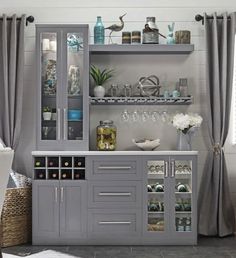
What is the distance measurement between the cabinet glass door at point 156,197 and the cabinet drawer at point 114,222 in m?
0.12

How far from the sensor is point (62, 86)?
533 centimetres

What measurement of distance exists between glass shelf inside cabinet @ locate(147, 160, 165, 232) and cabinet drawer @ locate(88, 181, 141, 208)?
0.40 feet

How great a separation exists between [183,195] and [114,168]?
2.38 ft

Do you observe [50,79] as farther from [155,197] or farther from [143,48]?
[155,197]

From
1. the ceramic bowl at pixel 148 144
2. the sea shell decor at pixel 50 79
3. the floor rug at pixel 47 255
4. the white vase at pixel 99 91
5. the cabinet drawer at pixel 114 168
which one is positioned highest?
the sea shell decor at pixel 50 79

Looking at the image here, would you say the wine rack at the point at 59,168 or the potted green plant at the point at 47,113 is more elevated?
the potted green plant at the point at 47,113

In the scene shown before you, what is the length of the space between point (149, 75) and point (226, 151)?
1156 mm

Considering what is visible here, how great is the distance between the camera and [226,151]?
5.81m

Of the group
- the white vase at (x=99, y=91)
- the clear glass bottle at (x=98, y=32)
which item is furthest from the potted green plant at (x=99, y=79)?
the clear glass bottle at (x=98, y=32)

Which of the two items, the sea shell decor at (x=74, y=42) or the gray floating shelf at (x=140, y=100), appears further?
the gray floating shelf at (x=140, y=100)

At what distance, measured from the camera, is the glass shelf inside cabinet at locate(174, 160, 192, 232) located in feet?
17.3

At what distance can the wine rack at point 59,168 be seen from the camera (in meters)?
5.25

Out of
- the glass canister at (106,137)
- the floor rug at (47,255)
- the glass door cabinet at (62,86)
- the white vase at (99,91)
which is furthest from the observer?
the white vase at (99,91)

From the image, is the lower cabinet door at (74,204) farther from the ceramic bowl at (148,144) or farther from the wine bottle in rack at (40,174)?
the ceramic bowl at (148,144)
